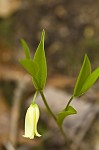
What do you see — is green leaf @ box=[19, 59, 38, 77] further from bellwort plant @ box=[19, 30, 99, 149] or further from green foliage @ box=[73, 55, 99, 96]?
green foliage @ box=[73, 55, 99, 96]

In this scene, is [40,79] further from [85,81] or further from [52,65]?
[52,65]

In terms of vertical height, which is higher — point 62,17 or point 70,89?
point 62,17

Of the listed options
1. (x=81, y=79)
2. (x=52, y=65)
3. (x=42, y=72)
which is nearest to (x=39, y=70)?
(x=42, y=72)

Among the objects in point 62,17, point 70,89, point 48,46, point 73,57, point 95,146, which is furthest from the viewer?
point 62,17

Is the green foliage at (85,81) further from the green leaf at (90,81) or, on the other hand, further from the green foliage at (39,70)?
the green foliage at (39,70)

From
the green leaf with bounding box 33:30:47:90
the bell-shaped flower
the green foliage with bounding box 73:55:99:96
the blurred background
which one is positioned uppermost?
the green leaf with bounding box 33:30:47:90

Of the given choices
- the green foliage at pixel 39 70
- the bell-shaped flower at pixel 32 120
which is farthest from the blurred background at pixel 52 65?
the green foliage at pixel 39 70

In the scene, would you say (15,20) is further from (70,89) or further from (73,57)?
(70,89)

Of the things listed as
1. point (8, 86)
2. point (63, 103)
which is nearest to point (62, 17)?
point (8, 86)

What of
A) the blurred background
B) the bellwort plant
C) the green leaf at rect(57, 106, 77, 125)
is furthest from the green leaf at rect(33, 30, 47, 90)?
the blurred background
